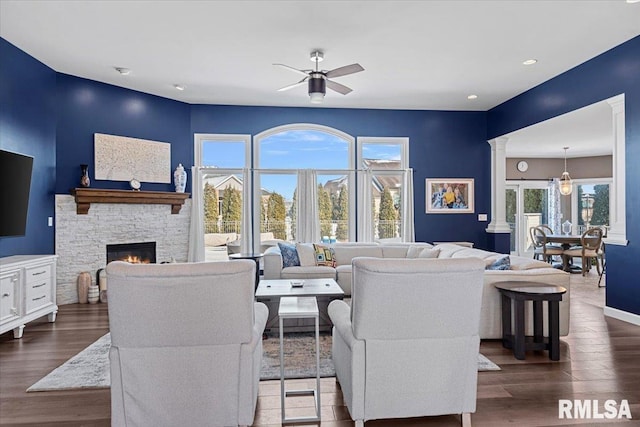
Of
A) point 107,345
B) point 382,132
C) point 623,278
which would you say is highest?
point 382,132

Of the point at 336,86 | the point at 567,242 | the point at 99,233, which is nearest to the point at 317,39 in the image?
the point at 336,86

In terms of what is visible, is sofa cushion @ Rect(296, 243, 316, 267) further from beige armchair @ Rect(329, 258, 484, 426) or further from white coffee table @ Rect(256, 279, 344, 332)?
beige armchair @ Rect(329, 258, 484, 426)

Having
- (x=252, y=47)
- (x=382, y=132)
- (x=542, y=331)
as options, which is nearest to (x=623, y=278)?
(x=542, y=331)

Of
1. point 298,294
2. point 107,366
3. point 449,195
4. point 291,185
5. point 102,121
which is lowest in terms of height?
point 107,366

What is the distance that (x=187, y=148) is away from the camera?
7.25 metres

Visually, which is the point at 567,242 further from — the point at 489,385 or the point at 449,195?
the point at 489,385

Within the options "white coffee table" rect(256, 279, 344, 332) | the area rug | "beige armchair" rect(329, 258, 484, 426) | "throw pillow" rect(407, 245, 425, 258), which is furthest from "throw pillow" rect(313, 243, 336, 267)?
"beige armchair" rect(329, 258, 484, 426)

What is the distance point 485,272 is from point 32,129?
18.4ft

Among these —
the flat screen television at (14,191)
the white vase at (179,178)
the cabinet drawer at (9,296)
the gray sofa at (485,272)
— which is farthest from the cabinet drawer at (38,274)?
the white vase at (179,178)

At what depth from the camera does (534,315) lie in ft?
12.2

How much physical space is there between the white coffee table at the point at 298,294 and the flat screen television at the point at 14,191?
277 centimetres

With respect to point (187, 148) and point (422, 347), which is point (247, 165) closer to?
point (187, 148)

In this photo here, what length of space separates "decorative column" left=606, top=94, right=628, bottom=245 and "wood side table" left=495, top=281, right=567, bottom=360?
6.10ft

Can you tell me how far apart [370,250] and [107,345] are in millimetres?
3786
